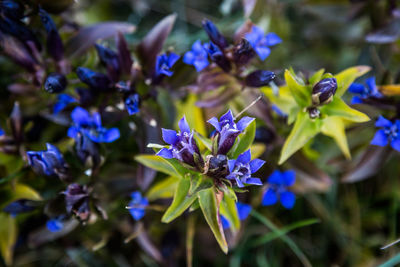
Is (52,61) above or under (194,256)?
above

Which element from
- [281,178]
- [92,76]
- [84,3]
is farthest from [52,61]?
[281,178]

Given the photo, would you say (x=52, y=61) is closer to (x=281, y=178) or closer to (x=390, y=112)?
(x=281, y=178)

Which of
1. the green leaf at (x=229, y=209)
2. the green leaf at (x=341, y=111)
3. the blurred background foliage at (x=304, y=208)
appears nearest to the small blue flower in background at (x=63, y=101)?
the blurred background foliage at (x=304, y=208)

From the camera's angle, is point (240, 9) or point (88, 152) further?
point (240, 9)

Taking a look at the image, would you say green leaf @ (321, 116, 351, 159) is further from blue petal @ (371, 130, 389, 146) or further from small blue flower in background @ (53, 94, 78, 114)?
small blue flower in background @ (53, 94, 78, 114)

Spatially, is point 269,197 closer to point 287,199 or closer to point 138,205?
point 287,199

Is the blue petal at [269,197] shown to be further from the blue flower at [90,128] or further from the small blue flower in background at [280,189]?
the blue flower at [90,128]

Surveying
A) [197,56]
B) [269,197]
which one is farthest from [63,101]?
[269,197]
